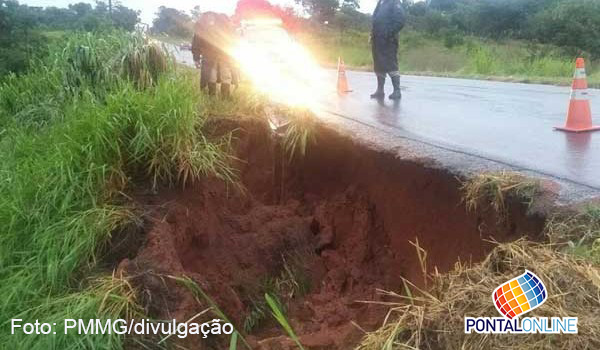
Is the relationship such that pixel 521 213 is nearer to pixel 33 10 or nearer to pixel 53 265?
pixel 53 265

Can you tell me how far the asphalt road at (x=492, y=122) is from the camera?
539 cm

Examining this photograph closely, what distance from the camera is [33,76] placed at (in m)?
7.68

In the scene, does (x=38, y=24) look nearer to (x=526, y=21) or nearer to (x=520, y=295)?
(x=520, y=295)

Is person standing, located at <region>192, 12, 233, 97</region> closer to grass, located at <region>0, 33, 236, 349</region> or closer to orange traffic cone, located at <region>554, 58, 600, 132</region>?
grass, located at <region>0, 33, 236, 349</region>

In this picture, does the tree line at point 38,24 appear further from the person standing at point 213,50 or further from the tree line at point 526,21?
the tree line at point 526,21

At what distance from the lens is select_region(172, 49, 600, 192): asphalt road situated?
5391 millimetres

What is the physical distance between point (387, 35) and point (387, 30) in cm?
8

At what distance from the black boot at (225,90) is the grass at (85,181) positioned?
994 millimetres

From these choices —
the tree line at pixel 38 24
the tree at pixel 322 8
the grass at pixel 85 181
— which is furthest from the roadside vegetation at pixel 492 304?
the tree at pixel 322 8

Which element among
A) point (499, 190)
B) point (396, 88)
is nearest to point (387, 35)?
point (396, 88)

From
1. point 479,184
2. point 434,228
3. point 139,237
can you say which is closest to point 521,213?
point 479,184

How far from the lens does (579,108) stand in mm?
7145

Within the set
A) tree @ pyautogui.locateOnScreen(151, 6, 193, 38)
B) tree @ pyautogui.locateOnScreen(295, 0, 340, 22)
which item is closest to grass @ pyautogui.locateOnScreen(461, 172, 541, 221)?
tree @ pyautogui.locateOnScreen(151, 6, 193, 38)

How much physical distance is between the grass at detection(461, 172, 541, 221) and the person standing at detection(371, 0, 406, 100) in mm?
6600
